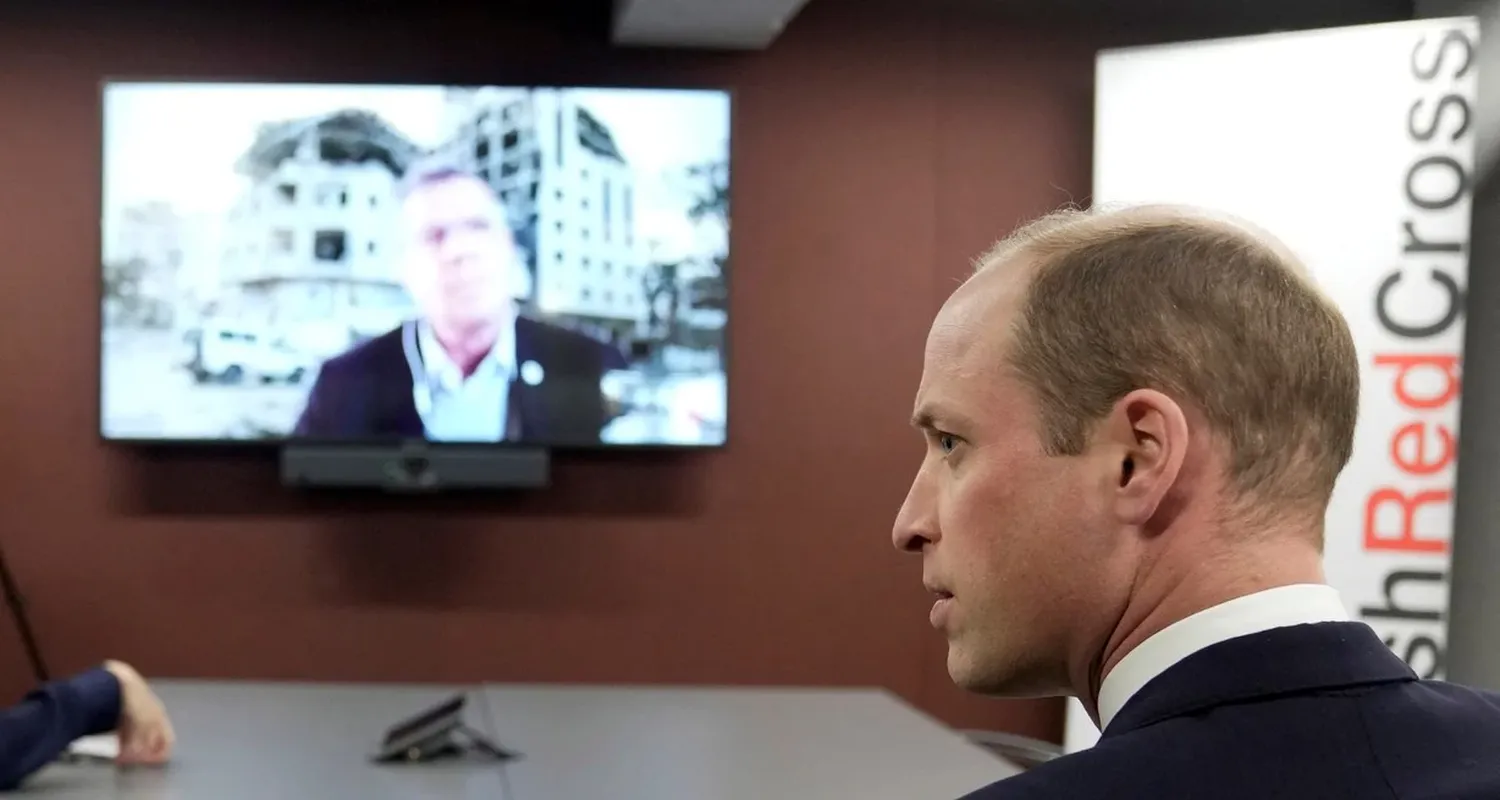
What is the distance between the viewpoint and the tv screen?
3.81 metres

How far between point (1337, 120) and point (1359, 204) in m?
0.22

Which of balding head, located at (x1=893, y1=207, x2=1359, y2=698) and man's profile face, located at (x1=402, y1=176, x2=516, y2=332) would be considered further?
man's profile face, located at (x1=402, y1=176, x2=516, y2=332)

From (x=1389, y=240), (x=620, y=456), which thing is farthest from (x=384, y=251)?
(x=1389, y=240)

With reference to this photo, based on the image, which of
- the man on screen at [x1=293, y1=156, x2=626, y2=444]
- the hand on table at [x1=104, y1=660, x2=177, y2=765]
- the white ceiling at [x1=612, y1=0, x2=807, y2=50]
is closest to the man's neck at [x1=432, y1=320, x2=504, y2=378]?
the man on screen at [x1=293, y1=156, x2=626, y2=444]

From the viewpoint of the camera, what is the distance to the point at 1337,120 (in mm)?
3576

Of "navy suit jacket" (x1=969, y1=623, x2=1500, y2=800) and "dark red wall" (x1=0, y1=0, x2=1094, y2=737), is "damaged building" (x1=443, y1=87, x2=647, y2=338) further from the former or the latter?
"navy suit jacket" (x1=969, y1=623, x2=1500, y2=800)

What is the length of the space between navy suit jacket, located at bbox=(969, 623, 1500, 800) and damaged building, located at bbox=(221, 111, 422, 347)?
3270 mm

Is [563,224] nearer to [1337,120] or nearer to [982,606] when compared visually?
[1337,120]

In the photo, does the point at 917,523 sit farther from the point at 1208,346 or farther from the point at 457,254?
the point at 457,254

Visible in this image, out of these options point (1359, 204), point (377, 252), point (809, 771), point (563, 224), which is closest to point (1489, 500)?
point (1359, 204)

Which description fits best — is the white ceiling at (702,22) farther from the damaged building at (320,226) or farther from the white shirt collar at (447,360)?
the white shirt collar at (447,360)

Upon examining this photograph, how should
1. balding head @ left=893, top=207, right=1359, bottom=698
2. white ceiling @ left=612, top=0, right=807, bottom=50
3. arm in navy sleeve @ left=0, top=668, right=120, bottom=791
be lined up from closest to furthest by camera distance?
1. balding head @ left=893, top=207, right=1359, bottom=698
2. arm in navy sleeve @ left=0, top=668, right=120, bottom=791
3. white ceiling @ left=612, top=0, right=807, bottom=50

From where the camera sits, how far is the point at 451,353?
3854mm

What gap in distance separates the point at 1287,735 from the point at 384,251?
337 centimetres
